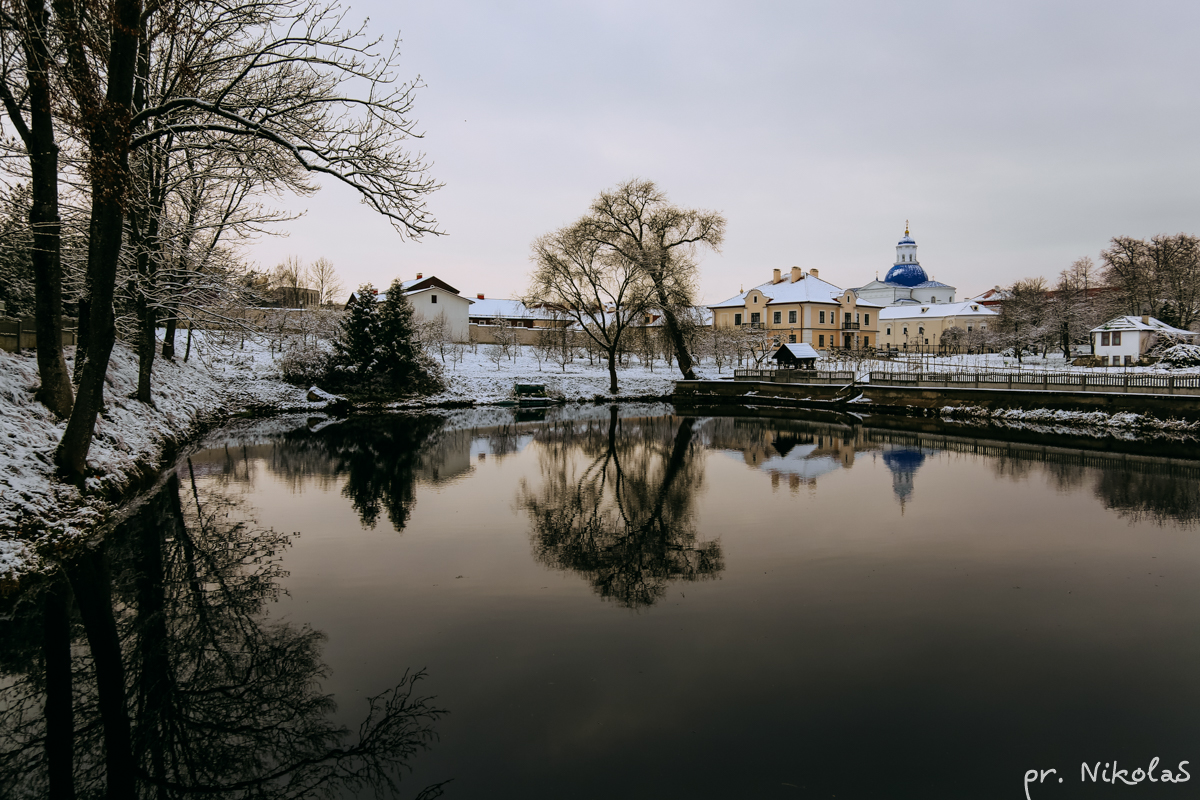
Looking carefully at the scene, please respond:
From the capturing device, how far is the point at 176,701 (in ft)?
17.1

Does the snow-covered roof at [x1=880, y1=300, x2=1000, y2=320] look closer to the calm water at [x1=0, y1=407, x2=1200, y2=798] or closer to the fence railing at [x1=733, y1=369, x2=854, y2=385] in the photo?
the fence railing at [x1=733, y1=369, x2=854, y2=385]

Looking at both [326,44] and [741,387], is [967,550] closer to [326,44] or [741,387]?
[326,44]

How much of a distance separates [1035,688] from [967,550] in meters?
4.18

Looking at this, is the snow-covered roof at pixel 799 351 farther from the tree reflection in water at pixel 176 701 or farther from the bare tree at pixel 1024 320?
the tree reflection in water at pixel 176 701

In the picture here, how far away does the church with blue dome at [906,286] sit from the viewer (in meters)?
89.4

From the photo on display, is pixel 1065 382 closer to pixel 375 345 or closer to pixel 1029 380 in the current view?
pixel 1029 380

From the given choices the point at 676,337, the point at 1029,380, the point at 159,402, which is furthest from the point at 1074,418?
the point at 159,402

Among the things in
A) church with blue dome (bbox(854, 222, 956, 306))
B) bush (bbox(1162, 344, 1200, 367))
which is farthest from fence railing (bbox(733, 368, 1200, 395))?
church with blue dome (bbox(854, 222, 956, 306))

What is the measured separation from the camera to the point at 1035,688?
548 cm

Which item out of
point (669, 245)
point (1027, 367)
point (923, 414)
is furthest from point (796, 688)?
point (1027, 367)

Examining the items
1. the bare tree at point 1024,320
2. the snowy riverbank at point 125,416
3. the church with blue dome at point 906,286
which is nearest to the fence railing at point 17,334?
the snowy riverbank at point 125,416

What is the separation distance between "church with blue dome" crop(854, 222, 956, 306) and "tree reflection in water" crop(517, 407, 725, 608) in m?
80.0

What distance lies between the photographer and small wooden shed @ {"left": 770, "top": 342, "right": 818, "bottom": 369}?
4009cm

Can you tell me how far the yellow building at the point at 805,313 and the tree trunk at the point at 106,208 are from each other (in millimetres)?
54398
